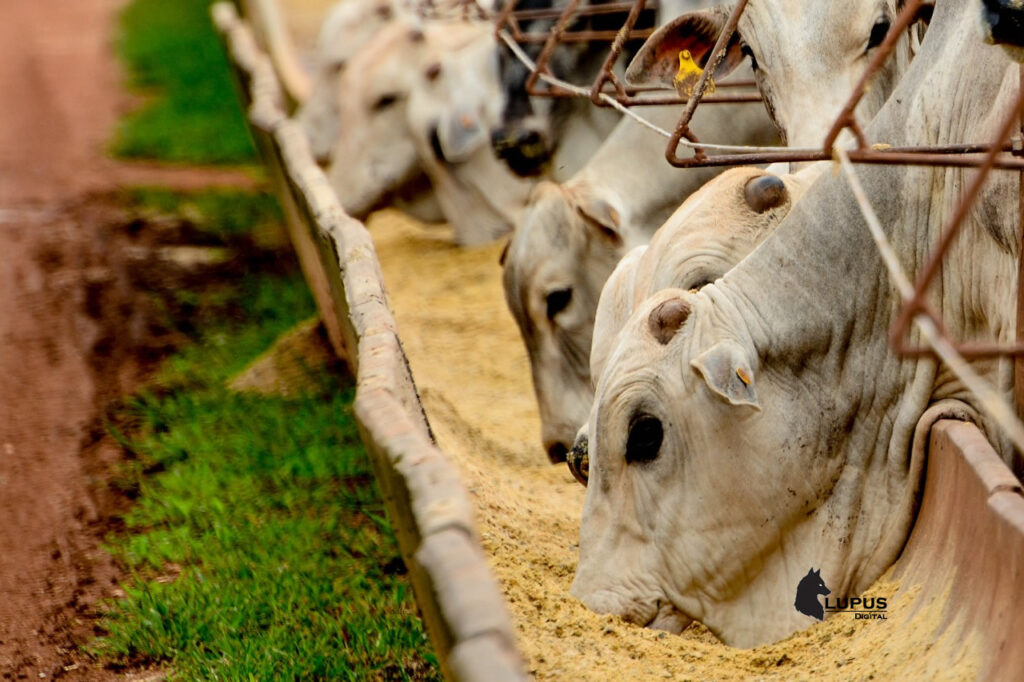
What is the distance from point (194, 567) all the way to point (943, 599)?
248 centimetres

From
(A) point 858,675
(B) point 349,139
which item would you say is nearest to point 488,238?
(B) point 349,139

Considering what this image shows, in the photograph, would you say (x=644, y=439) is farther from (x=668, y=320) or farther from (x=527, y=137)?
(x=527, y=137)

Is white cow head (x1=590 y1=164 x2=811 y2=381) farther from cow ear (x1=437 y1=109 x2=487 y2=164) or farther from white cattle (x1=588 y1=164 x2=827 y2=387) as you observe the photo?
cow ear (x1=437 y1=109 x2=487 y2=164)

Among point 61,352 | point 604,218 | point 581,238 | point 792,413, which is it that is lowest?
point 61,352

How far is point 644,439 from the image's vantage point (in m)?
3.63

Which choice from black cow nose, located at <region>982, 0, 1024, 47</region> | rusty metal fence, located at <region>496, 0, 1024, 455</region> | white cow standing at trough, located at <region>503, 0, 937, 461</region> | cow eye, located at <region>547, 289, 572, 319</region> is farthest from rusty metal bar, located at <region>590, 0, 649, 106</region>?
black cow nose, located at <region>982, 0, 1024, 47</region>

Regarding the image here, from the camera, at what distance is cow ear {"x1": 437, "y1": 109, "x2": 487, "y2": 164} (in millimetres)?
7625

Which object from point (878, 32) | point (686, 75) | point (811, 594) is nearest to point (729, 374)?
point (811, 594)

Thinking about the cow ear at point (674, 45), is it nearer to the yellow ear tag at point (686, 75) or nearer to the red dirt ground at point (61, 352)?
the yellow ear tag at point (686, 75)

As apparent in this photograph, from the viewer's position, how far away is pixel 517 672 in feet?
7.36

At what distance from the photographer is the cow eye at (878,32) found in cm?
446

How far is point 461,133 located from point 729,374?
4.36 m

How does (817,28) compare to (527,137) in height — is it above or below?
above

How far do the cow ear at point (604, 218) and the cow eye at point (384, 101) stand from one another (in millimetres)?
2932
